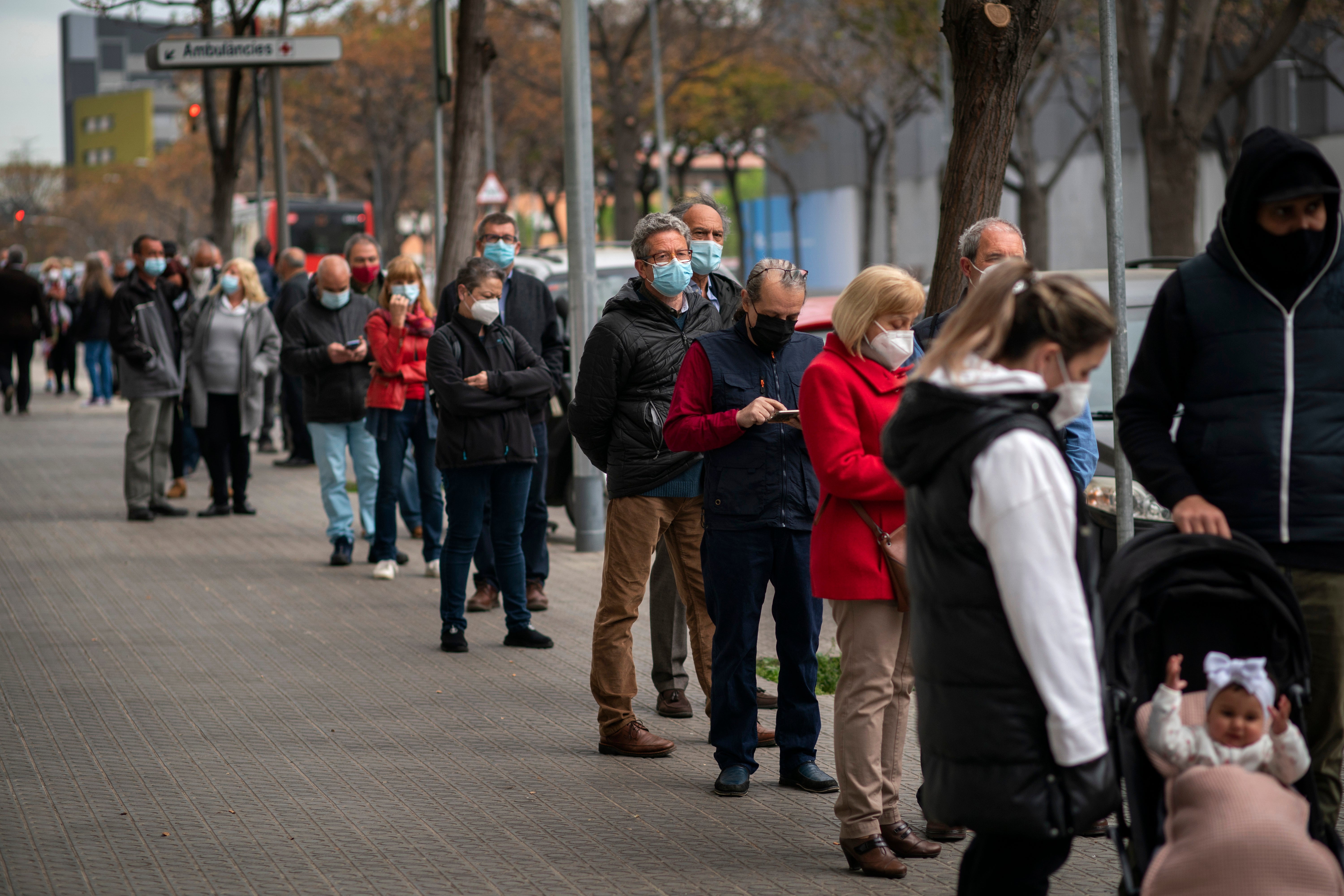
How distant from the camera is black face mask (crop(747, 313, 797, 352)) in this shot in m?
5.40

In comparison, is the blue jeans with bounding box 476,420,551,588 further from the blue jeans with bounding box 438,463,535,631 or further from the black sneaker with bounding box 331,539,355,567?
the black sneaker with bounding box 331,539,355,567

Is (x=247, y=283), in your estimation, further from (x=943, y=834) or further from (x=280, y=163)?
(x=280, y=163)

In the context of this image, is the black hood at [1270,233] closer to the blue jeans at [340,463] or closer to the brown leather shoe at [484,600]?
the brown leather shoe at [484,600]

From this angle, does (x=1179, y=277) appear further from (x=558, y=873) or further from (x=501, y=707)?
(x=501, y=707)

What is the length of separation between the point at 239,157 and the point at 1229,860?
2165 centimetres

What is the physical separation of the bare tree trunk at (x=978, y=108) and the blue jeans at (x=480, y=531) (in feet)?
7.34

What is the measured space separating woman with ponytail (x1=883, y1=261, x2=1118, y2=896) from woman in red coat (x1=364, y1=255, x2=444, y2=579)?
660 cm

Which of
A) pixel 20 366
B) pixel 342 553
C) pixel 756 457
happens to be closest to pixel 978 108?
pixel 756 457

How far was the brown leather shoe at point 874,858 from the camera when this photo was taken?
4676mm

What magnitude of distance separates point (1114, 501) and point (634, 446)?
2430 millimetres

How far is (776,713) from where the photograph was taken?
6348 mm

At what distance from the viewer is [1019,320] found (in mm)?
3279

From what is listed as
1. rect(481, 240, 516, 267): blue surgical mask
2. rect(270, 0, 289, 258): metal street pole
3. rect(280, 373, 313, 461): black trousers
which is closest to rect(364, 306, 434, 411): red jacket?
rect(481, 240, 516, 267): blue surgical mask

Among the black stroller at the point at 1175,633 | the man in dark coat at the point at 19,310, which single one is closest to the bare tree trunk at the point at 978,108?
the black stroller at the point at 1175,633
